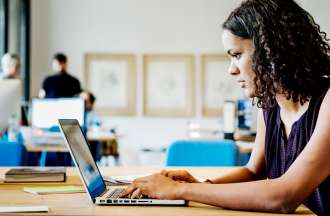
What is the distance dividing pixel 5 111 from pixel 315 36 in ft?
4.73

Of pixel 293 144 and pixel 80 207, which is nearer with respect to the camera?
pixel 80 207

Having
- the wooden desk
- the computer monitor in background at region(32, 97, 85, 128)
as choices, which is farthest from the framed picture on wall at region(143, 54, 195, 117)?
the wooden desk

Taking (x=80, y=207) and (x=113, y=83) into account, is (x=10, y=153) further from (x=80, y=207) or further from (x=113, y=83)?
Answer: (x=113, y=83)

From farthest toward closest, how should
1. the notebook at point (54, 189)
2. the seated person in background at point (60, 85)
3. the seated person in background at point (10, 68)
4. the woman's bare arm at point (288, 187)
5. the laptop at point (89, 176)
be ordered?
the seated person in background at point (60, 85) → the seated person in background at point (10, 68) → the notebook at point (54, 189) → the laptop at point (89, 176) → the woman's bare arm at point (288, 187)

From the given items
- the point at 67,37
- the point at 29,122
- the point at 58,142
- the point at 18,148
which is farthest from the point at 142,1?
the point at 18,148

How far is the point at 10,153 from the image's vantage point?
282 cm

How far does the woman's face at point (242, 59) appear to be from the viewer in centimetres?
174

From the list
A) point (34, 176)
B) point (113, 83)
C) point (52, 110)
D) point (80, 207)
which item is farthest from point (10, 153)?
point (113, 83)

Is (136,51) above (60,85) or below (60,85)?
above

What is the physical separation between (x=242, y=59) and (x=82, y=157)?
0.54m

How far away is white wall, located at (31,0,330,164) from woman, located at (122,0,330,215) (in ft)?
22.1

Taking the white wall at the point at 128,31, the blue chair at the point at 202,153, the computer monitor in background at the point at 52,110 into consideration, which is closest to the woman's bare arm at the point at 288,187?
the blue chair at the point at 202,153

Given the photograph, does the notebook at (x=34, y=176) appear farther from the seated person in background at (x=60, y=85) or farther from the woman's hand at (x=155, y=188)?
the seated person in background at (x=60, y=85)

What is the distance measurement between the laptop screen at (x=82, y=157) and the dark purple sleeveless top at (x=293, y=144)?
0.54m
